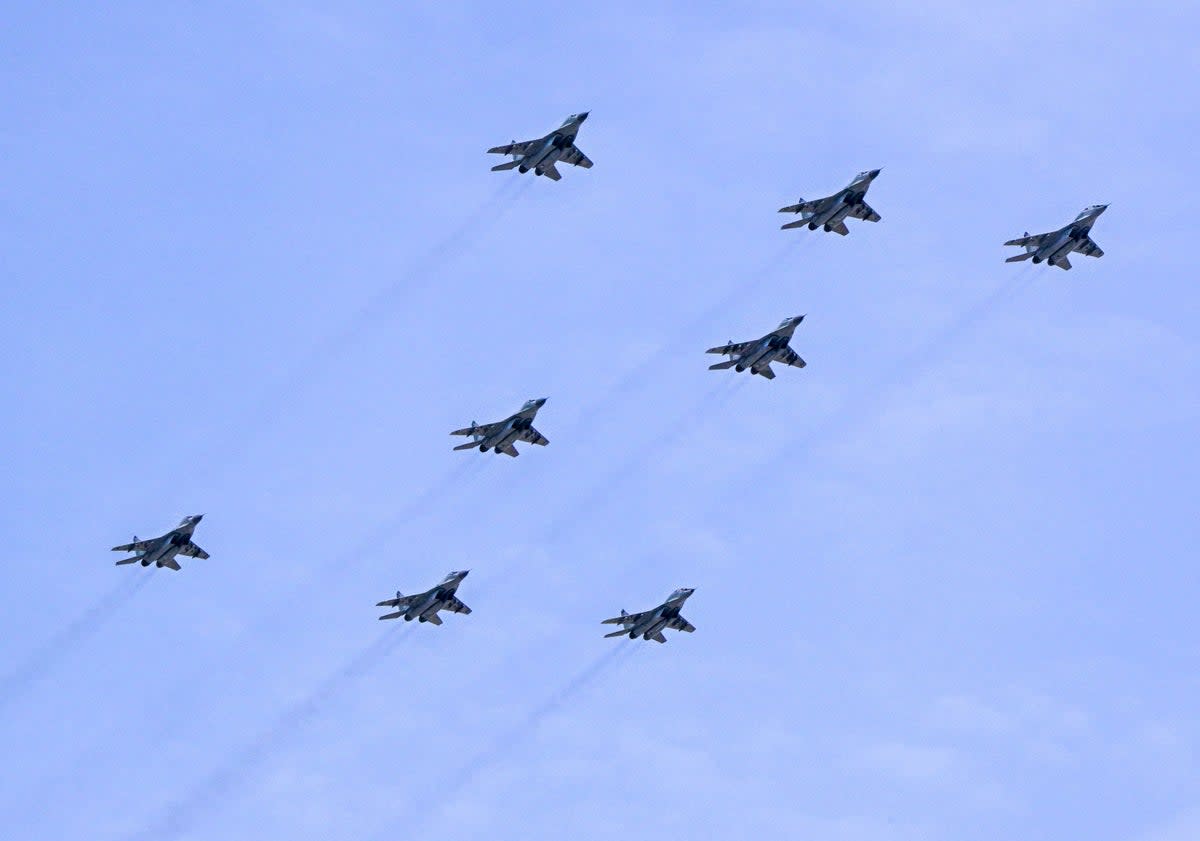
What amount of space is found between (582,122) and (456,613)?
1451 inches

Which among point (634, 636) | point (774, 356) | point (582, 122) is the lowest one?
point (634, 636)

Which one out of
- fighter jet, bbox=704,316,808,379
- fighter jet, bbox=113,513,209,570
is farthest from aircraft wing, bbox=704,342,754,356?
fighter jet, bbox=113,513,209,570

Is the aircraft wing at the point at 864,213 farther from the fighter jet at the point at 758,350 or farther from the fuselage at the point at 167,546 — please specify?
the fuselage at the point at 167,546

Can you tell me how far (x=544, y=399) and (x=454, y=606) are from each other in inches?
655

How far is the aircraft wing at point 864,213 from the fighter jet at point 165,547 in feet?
169

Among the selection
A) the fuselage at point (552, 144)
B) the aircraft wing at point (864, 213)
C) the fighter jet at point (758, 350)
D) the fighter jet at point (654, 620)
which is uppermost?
the fuselage at point (552, 144)

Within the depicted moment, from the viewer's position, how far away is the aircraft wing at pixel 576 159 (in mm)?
136625

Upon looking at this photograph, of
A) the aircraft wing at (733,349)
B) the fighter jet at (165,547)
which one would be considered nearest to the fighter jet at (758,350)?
the aircraft wing at (733,349)

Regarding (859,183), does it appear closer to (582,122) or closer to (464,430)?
(582,122)

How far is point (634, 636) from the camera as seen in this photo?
136000 mm

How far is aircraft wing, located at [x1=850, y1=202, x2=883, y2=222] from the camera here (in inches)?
5482

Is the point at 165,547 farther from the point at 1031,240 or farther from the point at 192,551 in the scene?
the point at 1031,240

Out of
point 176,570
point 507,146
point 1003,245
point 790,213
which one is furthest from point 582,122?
point 176,570

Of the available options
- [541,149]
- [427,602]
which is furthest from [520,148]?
[427,602]
